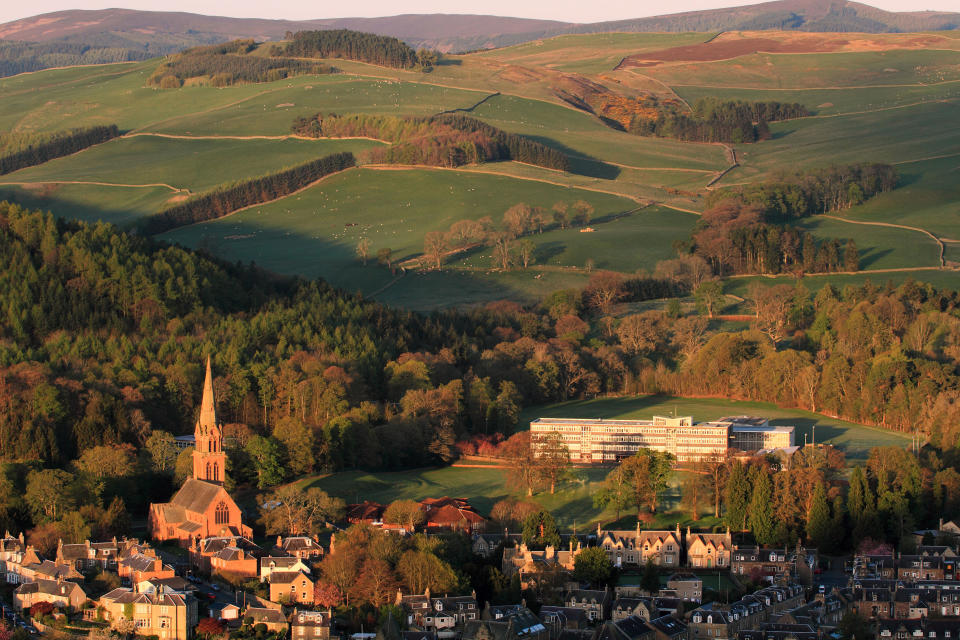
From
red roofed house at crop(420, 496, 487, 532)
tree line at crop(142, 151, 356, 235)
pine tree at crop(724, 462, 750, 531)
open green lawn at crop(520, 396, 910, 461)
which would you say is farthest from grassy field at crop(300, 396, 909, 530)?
tree line at crop(142, 151, 356, 235)

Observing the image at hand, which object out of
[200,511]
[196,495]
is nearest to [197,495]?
[196,495]

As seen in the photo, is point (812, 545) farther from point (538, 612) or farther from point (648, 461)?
point (538, 612)

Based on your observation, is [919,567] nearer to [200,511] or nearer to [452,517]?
[452,517]

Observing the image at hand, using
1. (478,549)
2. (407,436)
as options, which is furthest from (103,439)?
(478,549)

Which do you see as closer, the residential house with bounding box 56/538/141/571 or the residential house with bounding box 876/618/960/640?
the residential house with bounding box 876/618/960/640

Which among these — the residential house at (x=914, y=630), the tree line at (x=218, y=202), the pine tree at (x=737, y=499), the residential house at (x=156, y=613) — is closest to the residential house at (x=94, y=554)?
the residential house at (x=156, y=613)

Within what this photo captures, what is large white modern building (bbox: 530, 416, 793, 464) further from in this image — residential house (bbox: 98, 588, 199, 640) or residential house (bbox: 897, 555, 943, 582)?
residential house (bbox: 98, 588, 199, 640)
